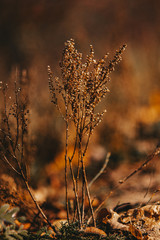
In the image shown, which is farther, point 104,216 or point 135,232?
point 104,216

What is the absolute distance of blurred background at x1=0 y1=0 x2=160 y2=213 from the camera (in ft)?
4.23

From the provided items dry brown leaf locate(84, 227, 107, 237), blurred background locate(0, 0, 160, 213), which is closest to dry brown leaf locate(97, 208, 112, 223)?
dry brown leaf locate(84, 227, 107, 237)

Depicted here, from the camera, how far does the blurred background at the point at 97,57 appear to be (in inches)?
50.8

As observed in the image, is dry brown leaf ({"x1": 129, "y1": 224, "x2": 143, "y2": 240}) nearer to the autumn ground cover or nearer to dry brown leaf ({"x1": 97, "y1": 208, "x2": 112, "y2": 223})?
dry brown leaf ({"x1": 97, "y1": 208, "x2": 112, "y2": 223})

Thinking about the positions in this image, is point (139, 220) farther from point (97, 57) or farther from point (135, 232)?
point (97, 57)

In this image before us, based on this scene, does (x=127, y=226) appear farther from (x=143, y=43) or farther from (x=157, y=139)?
(x=143, y=43)

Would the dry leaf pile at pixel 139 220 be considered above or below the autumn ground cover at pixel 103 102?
below

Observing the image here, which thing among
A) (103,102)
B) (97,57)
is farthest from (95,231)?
(97,57)

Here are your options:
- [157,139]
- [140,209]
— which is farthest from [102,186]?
[157,139]

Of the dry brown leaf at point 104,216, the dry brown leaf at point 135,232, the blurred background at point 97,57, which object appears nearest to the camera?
the dry brown leaf at point 135,232

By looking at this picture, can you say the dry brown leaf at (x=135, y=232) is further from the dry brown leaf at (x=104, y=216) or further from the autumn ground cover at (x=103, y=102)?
the autumn ground cover at (x=103, y=102)

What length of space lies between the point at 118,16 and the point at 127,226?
0.97 m

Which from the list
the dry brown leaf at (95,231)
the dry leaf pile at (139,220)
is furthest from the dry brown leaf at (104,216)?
the dry brown leaf at (95,231)

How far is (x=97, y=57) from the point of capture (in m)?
1.29
